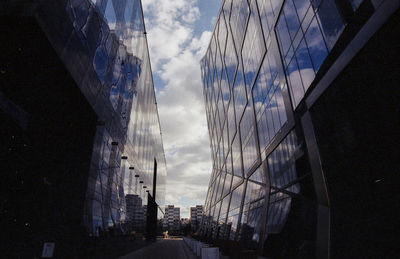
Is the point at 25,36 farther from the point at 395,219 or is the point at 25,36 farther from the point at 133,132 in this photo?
the point at 133,132

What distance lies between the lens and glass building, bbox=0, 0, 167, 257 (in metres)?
9.09

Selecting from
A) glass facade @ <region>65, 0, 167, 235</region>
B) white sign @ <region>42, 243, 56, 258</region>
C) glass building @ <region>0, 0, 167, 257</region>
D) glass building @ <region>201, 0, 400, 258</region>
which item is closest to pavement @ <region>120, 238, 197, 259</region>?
glass facade @ <region>65, 0, 167, 235</region>

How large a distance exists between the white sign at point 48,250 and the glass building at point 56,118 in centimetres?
30

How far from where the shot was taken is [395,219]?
7887mm

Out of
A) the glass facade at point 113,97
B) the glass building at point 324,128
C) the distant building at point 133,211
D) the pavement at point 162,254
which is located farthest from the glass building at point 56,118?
the glass building at point 324,128

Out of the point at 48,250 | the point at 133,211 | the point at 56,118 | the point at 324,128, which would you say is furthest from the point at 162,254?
the point at 324,128

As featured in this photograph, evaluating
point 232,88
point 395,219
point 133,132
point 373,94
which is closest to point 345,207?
point 395,219

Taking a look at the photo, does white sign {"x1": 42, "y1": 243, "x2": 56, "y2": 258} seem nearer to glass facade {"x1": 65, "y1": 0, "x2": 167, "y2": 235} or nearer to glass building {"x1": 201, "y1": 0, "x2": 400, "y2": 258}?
glass facade {"x1": 65, "y1": 0, "x2": 167, "y2": 235}

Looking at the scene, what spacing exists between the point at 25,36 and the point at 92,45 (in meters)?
4.74

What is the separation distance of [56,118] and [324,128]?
13396 mm

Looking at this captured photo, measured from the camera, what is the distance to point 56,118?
12742 millimetres

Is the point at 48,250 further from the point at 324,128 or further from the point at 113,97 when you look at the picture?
the point at 324,128

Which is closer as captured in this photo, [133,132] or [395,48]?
[395,48]

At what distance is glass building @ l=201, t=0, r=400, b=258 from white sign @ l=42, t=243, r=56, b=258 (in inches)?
452
